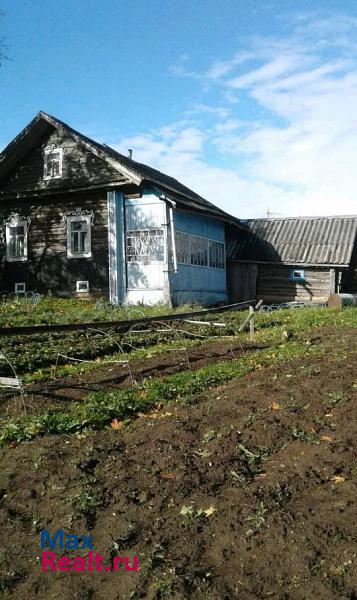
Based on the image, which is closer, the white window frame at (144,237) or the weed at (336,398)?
the weed at (336,398)

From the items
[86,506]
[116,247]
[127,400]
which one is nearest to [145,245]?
[116,247]

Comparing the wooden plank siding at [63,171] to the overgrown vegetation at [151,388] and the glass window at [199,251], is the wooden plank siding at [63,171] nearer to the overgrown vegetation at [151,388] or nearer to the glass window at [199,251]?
the glass window at [199,251]

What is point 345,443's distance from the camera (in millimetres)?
4598

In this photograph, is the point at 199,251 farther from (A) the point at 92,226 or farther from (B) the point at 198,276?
(A) the point at 92,226

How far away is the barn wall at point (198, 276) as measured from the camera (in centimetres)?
1995

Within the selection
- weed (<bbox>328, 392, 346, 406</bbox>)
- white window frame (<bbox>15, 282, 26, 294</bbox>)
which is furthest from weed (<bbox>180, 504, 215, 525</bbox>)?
white window frame (<bbox>15, 282, 26, 294</bbox>)

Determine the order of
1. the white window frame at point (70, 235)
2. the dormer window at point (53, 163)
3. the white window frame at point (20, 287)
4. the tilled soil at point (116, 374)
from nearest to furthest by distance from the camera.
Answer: the tilled soil at point (116, 374) → the white window frame at point (70, 235) → the dormer window at point (53, 163) → the white window frame at point (20, 287)

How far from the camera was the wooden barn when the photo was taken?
2425cm

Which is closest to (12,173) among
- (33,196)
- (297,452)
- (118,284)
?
(33,196)

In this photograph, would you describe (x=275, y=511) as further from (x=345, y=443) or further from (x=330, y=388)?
(x=330, y=388)

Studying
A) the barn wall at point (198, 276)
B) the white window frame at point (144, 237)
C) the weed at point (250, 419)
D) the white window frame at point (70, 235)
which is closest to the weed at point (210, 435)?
the weed at point (250, 419)

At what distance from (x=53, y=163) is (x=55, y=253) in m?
3.49

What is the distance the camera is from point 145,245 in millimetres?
19734

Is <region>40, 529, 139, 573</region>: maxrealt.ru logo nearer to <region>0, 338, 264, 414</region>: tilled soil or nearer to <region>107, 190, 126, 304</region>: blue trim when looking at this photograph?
<region>0, 338, 264, 414</region>: tilled soil
